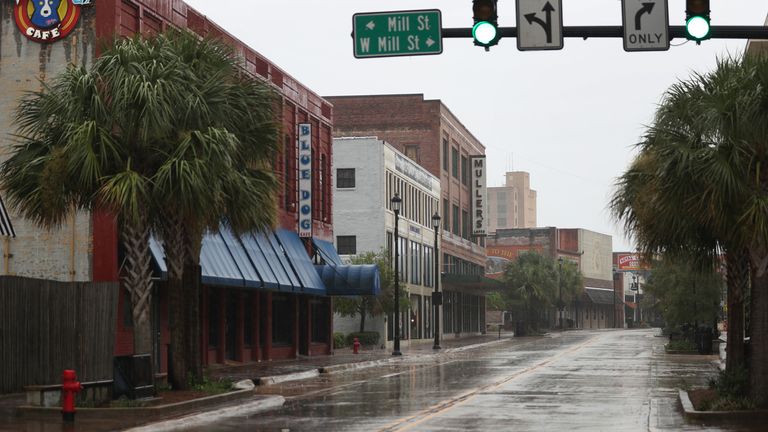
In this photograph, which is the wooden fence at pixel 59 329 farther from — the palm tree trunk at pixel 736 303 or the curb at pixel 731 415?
the palm tree trunk at pixel 736 303

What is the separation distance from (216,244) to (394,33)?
2015 centimetres

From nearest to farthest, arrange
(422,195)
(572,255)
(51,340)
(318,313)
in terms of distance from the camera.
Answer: (51,340), (318,313), (422,195), (572,255)

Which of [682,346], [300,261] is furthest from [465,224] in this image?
[300,261]

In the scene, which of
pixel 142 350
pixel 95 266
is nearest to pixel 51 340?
pixel 142 350

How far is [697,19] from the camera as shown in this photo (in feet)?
48.3

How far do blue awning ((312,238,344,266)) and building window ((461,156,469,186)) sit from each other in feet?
135

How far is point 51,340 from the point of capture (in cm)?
2389

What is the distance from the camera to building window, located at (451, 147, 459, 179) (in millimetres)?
84500

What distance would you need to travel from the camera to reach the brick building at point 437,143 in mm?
79375

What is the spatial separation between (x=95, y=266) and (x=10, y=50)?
20.5 feet

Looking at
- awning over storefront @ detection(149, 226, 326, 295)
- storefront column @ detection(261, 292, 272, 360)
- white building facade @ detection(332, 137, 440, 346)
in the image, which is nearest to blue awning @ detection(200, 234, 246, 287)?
awning over storefront @ detection(149, 226, 326, 295)

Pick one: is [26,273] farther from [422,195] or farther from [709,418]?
[422,195]

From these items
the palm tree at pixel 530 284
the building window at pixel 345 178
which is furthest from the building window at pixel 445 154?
the building window at pixel 345 178

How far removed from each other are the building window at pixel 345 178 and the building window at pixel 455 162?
23.3 meters
